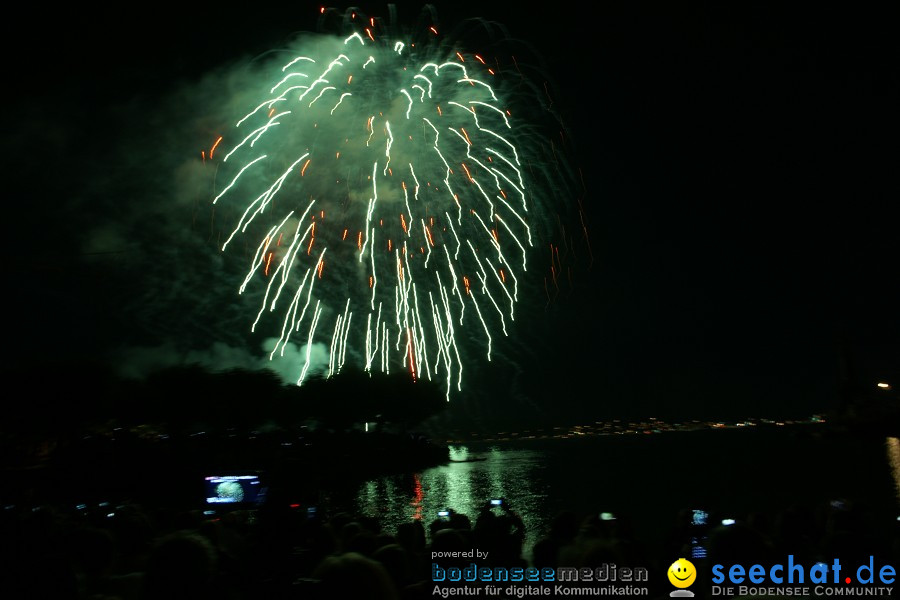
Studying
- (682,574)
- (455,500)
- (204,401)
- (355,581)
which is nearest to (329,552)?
(682,574)

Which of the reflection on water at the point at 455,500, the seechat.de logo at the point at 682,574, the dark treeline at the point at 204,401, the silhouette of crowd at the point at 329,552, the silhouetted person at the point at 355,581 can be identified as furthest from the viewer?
the dark treeline at the point at 204,401

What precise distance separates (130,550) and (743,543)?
627cm

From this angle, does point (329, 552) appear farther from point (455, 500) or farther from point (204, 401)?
point (204, 401)

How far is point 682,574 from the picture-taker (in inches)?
199

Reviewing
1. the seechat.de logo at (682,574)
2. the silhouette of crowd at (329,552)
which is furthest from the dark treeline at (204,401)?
the seechat.de logo at (682,574)

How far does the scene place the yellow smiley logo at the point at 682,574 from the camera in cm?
498

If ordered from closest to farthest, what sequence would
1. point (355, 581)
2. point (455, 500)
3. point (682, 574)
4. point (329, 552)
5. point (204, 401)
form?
point (355, 581)
point (682, 574)
point (329, 552)
point (455, 500)
point (204, 401)

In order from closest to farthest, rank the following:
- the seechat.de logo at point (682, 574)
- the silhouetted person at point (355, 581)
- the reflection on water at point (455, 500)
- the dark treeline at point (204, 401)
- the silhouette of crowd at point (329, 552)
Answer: the silhouetted person at point (355, 581) → the silhouette of crowd at point (329, 552) → the seechat.de logo at point (682, 574) → the reflection on water at point (455, 500) → the dark treeline at point (204, 401)

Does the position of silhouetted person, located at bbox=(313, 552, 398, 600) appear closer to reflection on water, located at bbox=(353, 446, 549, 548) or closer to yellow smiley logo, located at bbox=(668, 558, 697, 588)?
yellow smiley logo, located at bbox=(668, 558, 697, 588)

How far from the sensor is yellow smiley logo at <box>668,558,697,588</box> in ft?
16.3

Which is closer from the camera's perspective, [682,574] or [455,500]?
[682,574]

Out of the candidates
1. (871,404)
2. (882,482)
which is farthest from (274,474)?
(871,404)

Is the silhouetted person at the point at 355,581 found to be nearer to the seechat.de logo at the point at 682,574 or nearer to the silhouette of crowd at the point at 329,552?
the silhouette of crowd at the point at 329,552

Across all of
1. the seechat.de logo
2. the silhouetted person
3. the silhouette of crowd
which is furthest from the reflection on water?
the silhouetted person
